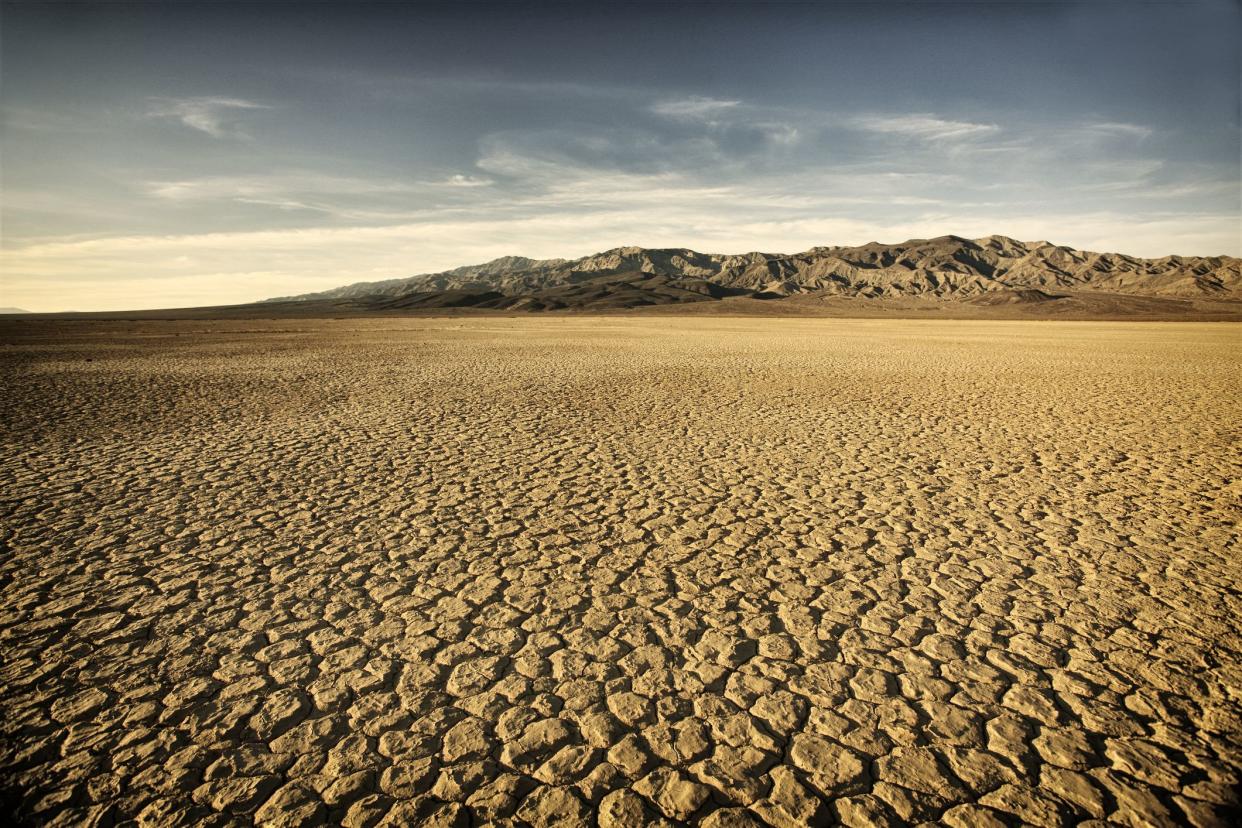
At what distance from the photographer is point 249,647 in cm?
322

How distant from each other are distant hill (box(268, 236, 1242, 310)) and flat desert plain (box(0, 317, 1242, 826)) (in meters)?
108

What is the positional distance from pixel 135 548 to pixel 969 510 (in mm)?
7527

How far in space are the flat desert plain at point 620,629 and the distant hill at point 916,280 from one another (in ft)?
354

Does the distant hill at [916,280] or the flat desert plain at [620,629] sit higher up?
the distant hill at [916,280]

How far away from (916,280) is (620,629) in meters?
158

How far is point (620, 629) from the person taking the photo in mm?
3451

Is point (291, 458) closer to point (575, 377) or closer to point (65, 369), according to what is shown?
point (575, 377)

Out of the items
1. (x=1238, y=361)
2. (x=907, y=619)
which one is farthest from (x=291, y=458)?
(x=1238, y=361)

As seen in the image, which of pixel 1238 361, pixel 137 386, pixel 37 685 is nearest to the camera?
pixel 37 685

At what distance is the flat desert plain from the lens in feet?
7.66

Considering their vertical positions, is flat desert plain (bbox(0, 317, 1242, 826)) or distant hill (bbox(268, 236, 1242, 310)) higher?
distant hill (bbox(268, 236, 1242, 310))

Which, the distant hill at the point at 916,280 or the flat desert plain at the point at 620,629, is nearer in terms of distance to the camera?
the flat desert plain at the point at 620,629

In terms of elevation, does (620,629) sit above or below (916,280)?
below

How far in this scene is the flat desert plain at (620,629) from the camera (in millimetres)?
2334
